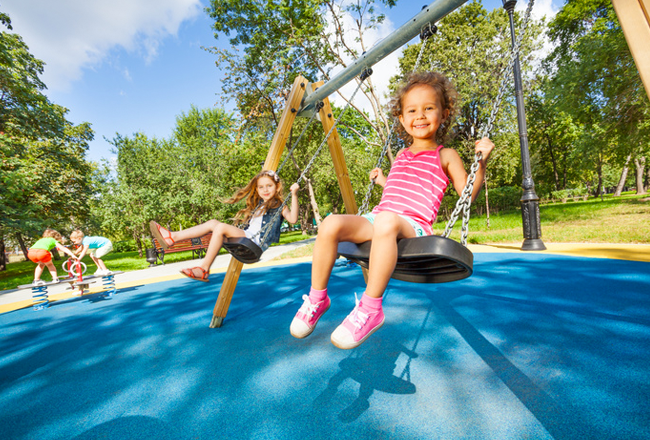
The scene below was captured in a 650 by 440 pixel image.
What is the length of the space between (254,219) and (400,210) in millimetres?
1881

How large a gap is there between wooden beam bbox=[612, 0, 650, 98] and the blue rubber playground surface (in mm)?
1642

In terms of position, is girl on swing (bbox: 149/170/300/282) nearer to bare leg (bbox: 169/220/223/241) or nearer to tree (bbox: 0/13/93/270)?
bare leg (bbox: 169/220/223/241)

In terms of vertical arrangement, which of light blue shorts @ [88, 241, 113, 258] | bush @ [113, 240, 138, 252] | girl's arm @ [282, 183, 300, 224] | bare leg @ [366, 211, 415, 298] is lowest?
bush @ [113, 240, 138, 252]

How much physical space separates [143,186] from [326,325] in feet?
45.9

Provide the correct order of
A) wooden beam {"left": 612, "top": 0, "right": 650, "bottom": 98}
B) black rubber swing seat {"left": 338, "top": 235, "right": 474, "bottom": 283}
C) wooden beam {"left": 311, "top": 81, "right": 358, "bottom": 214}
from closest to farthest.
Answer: wooden beam {"left": 612, "top": 0, "right": 650, "bottom": 98} → black rubber swing seat {"left": 338, "top": 235, "right": 474, "bottom": 283} → wooden beam {"left": 311, "top": 81, "right": 358, "bottom": 214}

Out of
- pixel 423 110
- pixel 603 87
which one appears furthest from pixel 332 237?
pixel 603 87

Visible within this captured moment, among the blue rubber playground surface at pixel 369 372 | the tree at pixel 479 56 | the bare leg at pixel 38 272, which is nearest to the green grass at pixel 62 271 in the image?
the bare leg at pixel 38 272

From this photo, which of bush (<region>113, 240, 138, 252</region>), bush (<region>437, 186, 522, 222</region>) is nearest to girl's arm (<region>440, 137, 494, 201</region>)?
bush (<region>437, 186, 522, 222</region>)

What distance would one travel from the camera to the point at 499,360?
2184 mm

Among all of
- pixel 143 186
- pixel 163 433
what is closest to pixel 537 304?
pixel 163 433

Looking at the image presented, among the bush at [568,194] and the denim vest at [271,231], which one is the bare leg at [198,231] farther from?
the bush at [568,194]

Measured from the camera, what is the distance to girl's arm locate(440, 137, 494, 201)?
1.62 m

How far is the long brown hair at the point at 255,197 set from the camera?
10.5ft

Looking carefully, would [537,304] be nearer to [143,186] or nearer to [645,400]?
[645,400]
